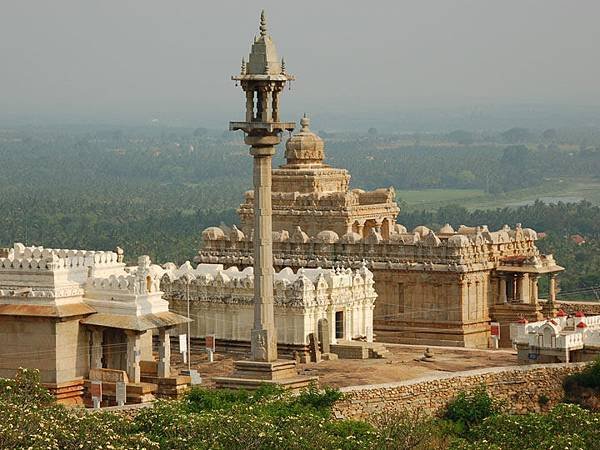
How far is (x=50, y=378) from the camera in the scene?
4747 cm

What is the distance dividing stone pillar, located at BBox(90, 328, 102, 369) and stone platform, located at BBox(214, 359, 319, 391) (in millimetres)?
3514

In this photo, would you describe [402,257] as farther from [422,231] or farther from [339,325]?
[339,325]

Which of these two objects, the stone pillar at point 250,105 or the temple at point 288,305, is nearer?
the stone pillar at point 250,105

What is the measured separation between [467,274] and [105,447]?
76.4 ft

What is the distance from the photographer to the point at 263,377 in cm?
4544

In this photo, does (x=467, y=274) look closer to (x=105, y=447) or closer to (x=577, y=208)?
(x=105, y=447)

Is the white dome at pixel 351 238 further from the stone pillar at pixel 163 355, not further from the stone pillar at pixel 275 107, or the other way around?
the stone pillar at pixel 275 107

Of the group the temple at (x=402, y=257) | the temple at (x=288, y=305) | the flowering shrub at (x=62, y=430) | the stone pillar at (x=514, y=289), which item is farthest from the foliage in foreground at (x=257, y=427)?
the stone pillar at (x=514, y=289)

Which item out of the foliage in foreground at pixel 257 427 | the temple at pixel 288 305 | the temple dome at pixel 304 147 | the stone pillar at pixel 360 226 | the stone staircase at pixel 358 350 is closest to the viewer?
the foliage in foreground at pixel 257 427

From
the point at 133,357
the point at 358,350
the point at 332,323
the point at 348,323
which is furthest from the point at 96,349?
the point at 348,323

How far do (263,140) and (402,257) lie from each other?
16.1m

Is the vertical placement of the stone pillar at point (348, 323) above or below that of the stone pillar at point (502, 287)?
below

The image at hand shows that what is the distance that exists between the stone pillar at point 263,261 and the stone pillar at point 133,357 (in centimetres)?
328

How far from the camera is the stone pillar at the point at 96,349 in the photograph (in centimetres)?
4844
